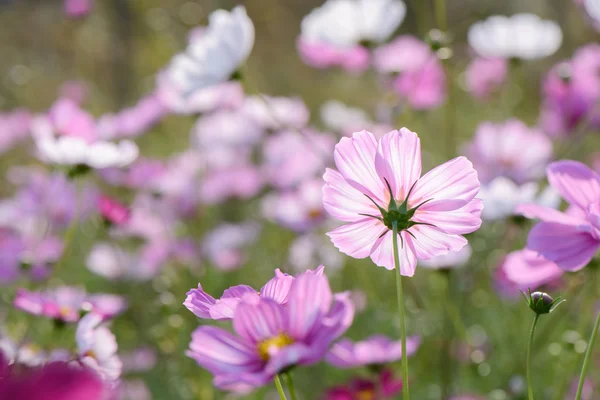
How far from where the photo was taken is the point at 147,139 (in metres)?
2.26

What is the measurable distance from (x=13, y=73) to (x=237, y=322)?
1.23 m

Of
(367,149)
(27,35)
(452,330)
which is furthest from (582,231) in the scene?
(27,35)

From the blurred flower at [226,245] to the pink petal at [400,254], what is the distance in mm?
839

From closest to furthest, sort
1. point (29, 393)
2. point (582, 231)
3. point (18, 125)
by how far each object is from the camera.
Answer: point (29, 393)
point (582, 231)
point (18, 125)

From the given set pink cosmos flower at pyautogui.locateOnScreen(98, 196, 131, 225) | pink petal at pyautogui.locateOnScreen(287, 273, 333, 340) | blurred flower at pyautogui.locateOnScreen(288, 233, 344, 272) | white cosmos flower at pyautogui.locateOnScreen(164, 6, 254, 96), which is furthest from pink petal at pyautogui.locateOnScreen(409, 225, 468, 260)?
blurred flower at pyautogui.locateOnScreen(288, 233, 344, 272)

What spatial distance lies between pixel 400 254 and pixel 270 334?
12 centimetres

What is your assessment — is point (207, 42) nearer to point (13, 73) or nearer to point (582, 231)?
point (582, 231)

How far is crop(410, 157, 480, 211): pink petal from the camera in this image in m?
0.36

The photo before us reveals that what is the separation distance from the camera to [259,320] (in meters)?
0.31

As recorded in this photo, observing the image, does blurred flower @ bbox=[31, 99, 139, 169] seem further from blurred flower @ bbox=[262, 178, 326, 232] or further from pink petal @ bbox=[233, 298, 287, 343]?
pink petal @ bbox=[233, 298, 287, 343]

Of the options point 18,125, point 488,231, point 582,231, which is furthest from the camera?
point 18,125

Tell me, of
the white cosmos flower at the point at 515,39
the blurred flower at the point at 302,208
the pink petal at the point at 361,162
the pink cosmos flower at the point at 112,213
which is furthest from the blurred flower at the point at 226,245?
the pink petal at the point at 361,162

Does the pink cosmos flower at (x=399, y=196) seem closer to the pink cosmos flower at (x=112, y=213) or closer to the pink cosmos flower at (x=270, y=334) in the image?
the pink cosmos flower at (x=270, y=334)

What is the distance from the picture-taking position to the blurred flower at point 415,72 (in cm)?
109
